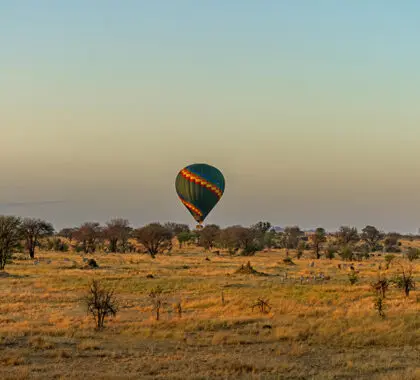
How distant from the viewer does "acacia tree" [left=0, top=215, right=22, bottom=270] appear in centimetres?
5619

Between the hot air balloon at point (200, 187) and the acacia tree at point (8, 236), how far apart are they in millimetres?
19208

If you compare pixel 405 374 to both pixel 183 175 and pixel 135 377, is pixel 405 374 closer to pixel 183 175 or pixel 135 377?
pixel 135 377

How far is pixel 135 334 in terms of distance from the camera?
22156 mm

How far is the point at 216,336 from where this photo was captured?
21000mm

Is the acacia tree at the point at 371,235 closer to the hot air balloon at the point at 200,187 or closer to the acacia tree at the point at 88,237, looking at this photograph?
the acacia tree at the point at 88,237

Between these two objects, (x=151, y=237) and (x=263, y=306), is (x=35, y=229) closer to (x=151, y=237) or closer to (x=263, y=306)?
(x=151, y=237)

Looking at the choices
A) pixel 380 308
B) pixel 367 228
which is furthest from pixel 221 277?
pixel 367 228

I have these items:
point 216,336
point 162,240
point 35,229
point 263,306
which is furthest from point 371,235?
point 216,336

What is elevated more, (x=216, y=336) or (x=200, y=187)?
(x=200, y=187)

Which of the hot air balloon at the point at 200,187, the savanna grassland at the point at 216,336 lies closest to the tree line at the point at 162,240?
the hot air balloon at the point at 200,187

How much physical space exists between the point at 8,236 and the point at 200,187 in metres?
21.9

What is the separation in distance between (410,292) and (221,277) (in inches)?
688

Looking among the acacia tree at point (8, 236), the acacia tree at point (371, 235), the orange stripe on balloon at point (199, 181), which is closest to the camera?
the acacia tree at point (8, 236)

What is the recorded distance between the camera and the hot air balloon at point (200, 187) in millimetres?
58500
